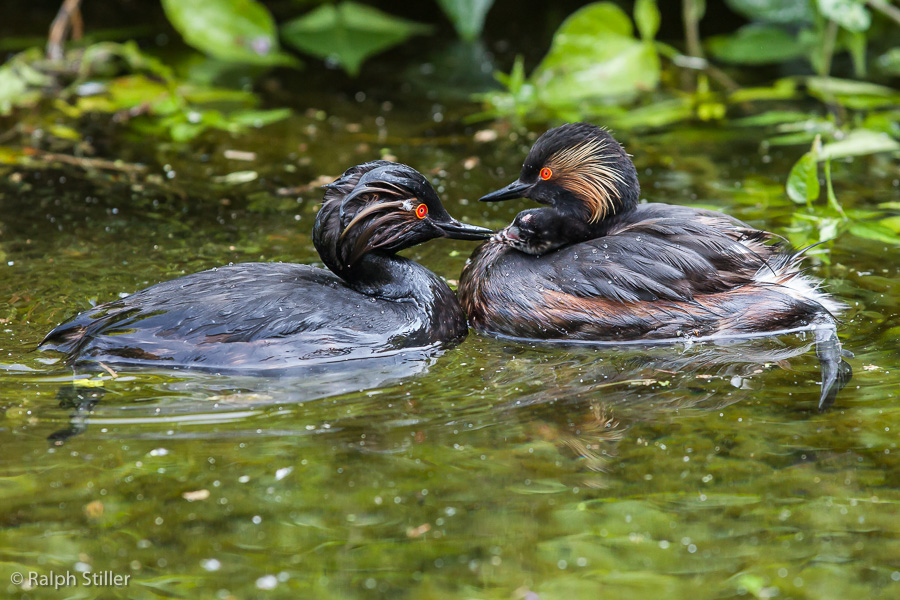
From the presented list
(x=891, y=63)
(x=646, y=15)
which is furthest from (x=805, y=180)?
(x=891, y=63)

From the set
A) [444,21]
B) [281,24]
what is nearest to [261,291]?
[281,24]

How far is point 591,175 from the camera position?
525 centimetres

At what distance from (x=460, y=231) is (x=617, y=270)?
884mm

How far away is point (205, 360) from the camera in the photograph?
463 cm

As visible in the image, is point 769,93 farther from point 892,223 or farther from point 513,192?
point 513,192

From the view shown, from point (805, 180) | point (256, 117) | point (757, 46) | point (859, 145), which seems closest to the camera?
point (805, 180)

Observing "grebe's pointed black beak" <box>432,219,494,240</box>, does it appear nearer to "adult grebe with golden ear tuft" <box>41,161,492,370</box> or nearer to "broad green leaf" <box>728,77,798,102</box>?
"adult grebe with golden ear tuft" <box>41,161,492,370</box>

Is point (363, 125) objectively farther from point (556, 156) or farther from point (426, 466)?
point (426, 466)

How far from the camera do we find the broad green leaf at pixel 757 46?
10.3m

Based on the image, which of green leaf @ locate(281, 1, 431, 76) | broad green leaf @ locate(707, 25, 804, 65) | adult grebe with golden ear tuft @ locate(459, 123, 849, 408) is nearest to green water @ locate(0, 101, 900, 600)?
adult grebe with golden ear tuft @ locate(459, 123, 849, 408)

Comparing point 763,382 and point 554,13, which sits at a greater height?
point 554,13

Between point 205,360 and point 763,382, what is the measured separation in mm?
2603

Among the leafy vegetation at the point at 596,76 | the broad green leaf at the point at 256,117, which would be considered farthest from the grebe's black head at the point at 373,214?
the broad green leaf at the point at 256,117

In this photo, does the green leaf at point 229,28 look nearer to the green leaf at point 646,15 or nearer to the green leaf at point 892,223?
the green leaf at point 646,15
